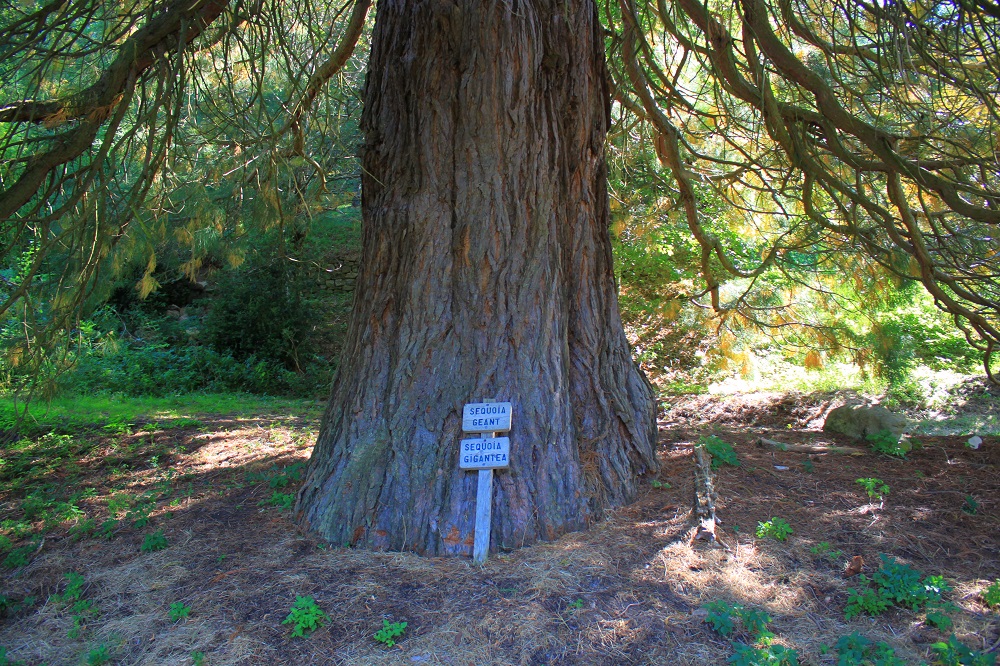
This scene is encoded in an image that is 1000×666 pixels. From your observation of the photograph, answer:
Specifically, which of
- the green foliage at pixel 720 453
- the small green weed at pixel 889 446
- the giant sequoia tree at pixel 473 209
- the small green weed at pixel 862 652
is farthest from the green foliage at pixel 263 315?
the small green weed at pixel 862 652

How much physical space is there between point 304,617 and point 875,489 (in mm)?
3016

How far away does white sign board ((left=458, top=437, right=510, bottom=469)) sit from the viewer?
3.16m

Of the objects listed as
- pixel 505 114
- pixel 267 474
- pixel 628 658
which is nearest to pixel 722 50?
pixel 505 114

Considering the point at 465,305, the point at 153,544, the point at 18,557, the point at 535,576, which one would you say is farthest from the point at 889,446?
the point at 18,557

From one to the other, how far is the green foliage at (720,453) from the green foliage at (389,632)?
2342 mm

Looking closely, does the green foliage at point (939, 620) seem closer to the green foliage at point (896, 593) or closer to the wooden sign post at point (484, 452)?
the green foliage at point (896, 593)

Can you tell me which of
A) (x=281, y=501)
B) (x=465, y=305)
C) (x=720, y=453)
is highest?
(x=465, y=305)

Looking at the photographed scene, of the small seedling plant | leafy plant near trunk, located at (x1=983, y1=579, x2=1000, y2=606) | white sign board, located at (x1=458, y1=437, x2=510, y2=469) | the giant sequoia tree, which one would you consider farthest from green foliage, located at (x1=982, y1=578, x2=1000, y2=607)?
white sign board, located at (x1=458, y1=437, x2=510, y2=469)

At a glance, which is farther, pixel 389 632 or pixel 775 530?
pixel 775 530

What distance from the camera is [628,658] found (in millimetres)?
2369

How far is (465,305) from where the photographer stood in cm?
345

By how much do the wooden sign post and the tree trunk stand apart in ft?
0.27

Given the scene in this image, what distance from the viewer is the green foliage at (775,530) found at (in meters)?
3.13

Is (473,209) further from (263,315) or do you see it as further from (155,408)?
(263,315)
